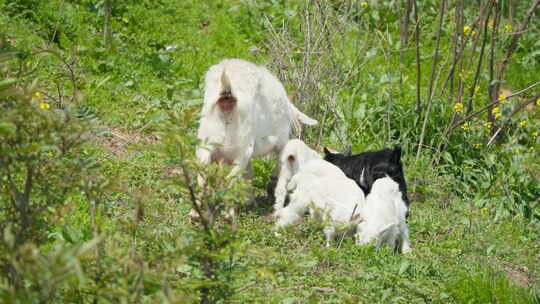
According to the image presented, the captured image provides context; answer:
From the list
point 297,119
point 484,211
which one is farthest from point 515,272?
point 297,119

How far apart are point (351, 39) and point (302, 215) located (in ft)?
17.7

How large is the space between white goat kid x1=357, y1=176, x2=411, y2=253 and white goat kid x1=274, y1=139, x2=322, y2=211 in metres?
0.81

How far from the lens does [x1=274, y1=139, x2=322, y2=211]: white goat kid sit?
252 inches

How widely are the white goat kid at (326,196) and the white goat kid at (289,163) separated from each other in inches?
8.9

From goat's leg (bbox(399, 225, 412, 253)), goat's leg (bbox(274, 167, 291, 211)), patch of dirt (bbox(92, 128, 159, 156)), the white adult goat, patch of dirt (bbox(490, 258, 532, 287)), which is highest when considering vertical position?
the white adult goat

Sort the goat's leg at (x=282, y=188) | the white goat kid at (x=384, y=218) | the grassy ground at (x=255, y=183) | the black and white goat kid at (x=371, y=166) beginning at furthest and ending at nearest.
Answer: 1. the goat's leg at (x=282, y=188)
2. the black and white goat kid at (x=371, y=166)
3. the white goat kid at (x=384, y=218)
4. the grassy ground at (x=255, y=183)

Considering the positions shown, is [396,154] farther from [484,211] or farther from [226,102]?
[226,102]

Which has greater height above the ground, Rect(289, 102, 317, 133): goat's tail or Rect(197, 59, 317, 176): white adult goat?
Rect(197, 59, 317, 176): white adult goat

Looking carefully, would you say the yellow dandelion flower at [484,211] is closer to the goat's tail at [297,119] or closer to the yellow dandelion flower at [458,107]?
the yellow dandelion flower at [458,107]

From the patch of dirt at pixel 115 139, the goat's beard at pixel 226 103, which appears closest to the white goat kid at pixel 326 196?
the goat's beard at pixel 226 103

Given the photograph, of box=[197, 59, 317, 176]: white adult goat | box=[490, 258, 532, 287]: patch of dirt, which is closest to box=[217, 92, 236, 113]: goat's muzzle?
box=[197, 59, 317, 176]: white adult goat

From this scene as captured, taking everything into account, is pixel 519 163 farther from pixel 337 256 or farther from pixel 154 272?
pixel 154 272

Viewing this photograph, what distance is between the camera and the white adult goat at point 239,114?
5633mm

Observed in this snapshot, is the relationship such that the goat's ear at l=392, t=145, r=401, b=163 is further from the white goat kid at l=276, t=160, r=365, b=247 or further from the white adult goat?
the white adult goat
